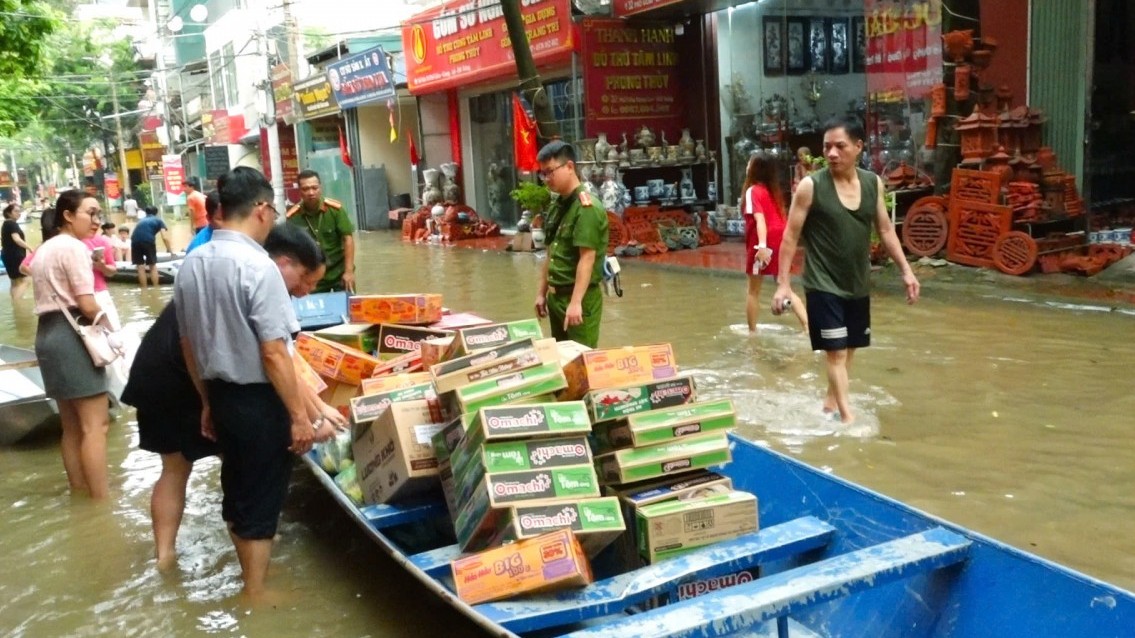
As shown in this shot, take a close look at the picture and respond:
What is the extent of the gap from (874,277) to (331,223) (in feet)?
20.9

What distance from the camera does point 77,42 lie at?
4209cm

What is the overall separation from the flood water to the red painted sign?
23.6 feet

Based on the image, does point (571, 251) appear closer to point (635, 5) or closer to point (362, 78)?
point (635, 5)

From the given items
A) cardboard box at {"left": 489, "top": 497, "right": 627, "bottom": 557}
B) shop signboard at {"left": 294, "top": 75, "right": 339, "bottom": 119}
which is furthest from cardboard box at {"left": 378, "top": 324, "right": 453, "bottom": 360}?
shop signboard at {"left": 294, "top": 75, "right": 339, "bottom": 119}

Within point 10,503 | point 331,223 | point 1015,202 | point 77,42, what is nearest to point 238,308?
point 10,503

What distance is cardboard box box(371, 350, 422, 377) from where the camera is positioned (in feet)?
16.5

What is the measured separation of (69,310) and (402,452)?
2.62 metres

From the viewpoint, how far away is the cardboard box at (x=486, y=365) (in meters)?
3.96

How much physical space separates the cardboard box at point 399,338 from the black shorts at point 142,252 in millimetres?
11981

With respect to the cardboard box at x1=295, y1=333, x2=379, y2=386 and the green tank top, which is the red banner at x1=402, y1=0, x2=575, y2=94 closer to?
the green tank top

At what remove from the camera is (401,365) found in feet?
16.7

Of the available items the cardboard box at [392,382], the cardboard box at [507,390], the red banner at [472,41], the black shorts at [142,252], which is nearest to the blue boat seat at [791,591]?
the cardboard box at [507,390]

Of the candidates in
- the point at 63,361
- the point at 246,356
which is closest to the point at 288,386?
the point at 246,356

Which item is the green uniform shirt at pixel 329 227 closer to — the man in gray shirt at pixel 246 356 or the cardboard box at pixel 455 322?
the cardboard box at pixel 455 322
